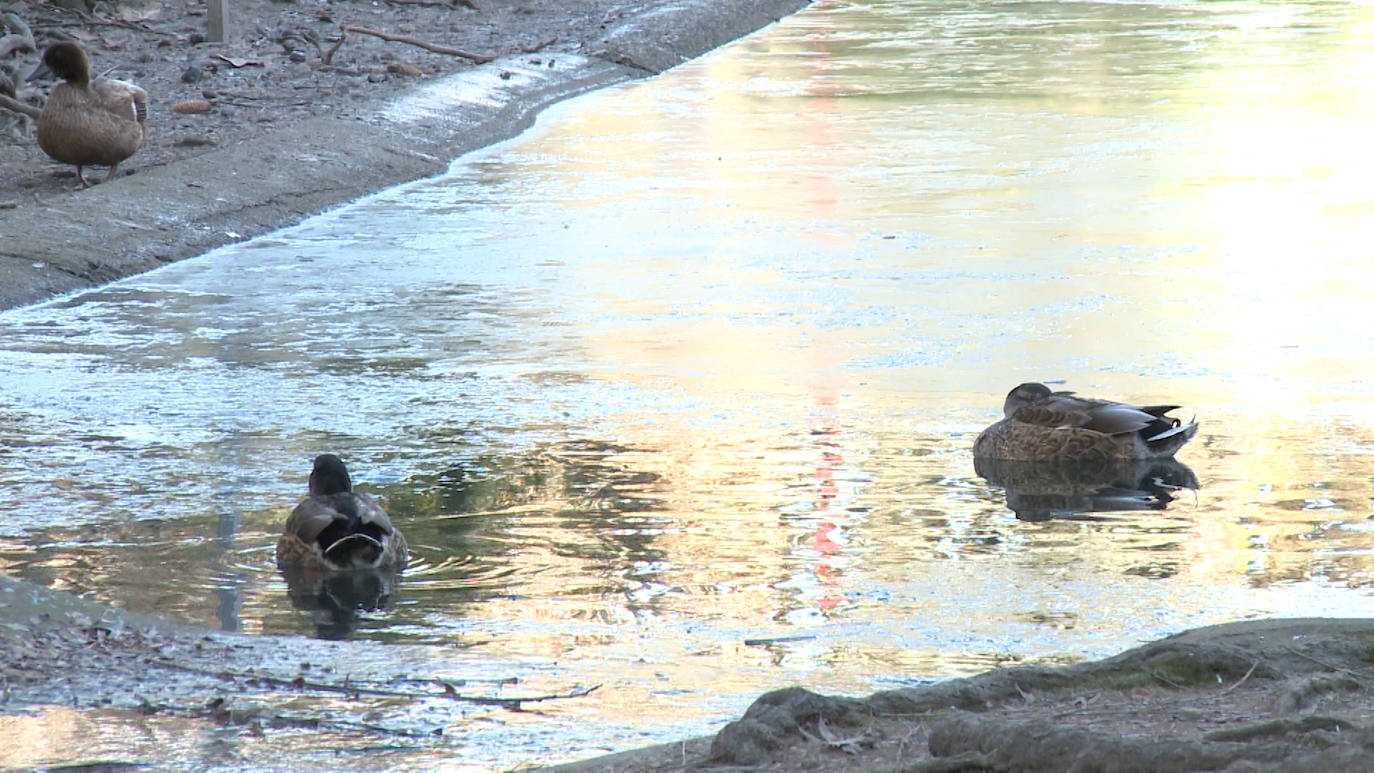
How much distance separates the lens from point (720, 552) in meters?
7.66

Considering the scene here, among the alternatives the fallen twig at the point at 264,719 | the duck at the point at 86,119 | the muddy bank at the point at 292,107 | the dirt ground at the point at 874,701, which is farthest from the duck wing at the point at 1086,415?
the duck at the point at 86,119

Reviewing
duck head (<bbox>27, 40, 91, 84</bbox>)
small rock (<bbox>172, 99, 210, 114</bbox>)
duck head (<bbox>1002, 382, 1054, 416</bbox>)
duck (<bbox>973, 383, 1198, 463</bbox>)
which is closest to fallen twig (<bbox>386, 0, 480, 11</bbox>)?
small rock (<bbox>172, 99, 210, 114</bbox>)

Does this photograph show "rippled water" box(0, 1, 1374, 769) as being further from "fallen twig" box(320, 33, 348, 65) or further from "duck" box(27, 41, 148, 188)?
"fallen twig" box(320, 33, 348, 65)

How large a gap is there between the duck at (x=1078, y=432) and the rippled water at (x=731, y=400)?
0.16 m

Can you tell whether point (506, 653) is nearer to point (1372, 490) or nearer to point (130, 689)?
point (130, 689)

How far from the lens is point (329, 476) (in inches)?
300

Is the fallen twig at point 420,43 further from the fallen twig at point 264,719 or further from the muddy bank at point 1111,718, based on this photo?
the muddy bank at point 1111,718

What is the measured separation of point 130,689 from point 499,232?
28.6ft

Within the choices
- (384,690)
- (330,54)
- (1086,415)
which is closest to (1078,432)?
(1086,415)

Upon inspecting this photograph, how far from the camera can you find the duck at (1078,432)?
8750mm

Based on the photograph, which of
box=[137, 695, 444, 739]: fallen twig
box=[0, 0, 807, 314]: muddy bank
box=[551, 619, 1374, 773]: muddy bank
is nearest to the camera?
box=[551, 619, 1374, 773]: muddy bank

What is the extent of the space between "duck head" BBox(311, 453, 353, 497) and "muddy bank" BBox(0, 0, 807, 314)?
5474 mm

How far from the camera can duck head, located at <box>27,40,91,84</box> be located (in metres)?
15.2

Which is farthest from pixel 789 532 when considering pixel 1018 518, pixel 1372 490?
pixel 1372 490
